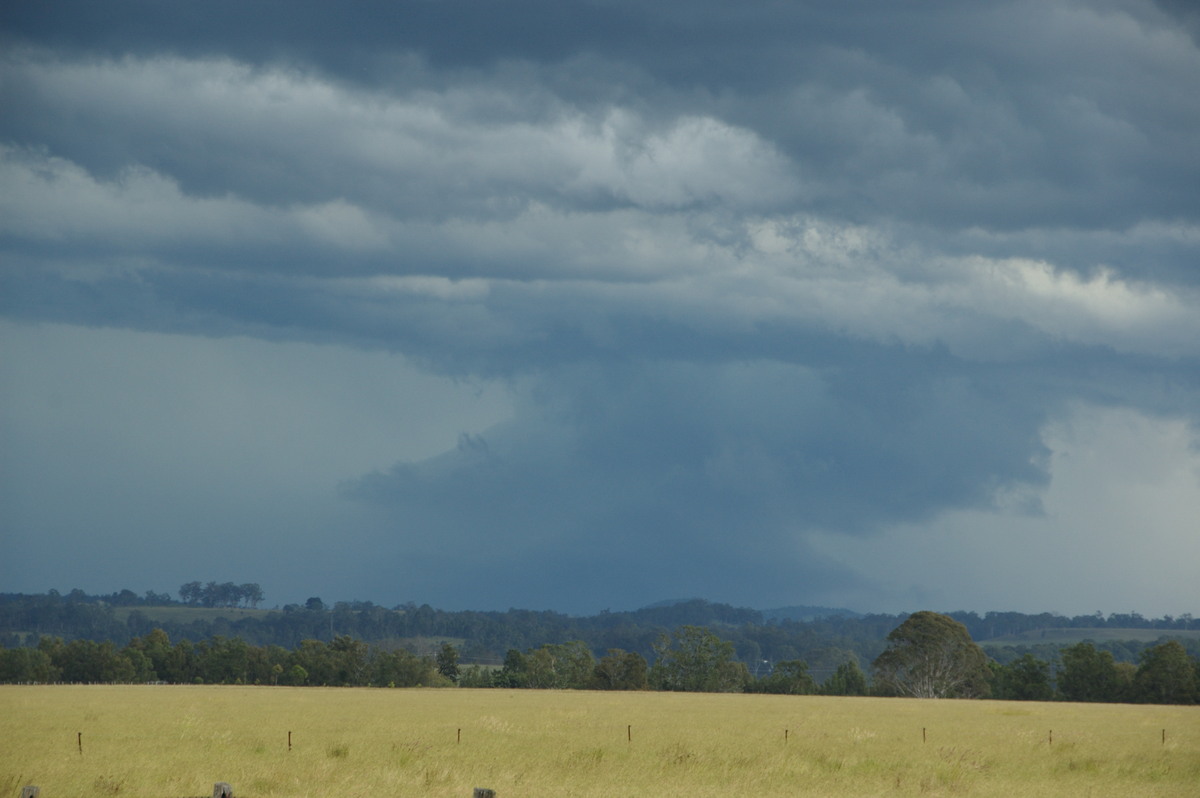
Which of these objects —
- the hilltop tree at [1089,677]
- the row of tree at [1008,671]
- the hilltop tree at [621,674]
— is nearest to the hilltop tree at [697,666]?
the hilltop tree at [621,674]

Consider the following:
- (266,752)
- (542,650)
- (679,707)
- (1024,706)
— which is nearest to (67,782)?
(266,752)

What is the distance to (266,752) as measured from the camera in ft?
156

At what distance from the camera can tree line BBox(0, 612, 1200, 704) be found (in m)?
118

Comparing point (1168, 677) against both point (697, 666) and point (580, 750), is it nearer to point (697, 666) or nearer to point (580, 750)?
point (697, 666)

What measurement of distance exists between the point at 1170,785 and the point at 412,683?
11132 centimetres

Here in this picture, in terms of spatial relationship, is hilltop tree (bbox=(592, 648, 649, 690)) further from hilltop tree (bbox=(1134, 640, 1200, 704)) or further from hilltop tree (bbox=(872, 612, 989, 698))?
hilltop tree (bbox=(1134, 640, 1200, 704))

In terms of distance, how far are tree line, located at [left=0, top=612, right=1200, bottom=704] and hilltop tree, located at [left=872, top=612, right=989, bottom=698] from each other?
0.11 metres

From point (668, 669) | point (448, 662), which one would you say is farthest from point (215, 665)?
point (668, 669)

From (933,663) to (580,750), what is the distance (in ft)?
276

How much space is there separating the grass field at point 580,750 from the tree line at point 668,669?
3611 centimetres

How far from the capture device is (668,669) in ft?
482

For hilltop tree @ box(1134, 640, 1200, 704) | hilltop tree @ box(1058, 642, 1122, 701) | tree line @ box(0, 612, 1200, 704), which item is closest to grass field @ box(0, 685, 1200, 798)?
hilltop tree @ box(1134, 640, 1200, 704)

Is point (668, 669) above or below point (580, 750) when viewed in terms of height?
below

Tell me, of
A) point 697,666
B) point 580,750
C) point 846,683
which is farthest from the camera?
point 697,666
